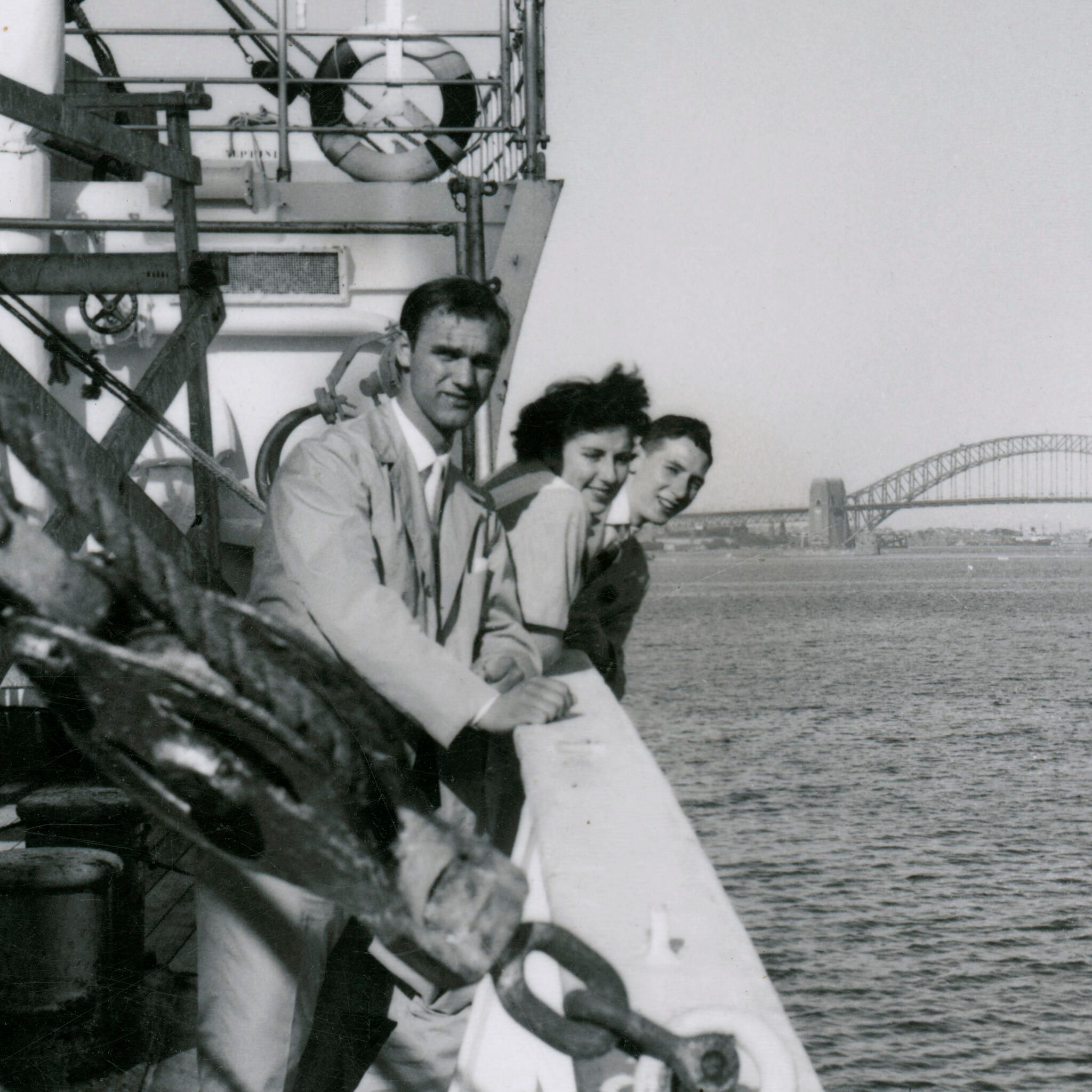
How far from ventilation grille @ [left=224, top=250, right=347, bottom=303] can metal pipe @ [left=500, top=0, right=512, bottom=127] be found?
1.12 m

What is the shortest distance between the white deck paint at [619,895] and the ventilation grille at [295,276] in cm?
321

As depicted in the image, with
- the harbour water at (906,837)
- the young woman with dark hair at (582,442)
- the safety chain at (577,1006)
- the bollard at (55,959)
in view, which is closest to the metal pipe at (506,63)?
the young woman with dark hair at (582,442)

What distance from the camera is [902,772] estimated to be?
26.3 m

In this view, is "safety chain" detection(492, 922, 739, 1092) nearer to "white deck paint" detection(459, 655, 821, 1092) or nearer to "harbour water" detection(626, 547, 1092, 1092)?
"white deck paint" detection(459, 655, 821, 1092)

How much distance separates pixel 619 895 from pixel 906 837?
21.1m

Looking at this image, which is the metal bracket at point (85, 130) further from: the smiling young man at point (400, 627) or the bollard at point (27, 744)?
the bollard at point (27, 744)

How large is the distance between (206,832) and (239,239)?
491cm

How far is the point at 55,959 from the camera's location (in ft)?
8.89

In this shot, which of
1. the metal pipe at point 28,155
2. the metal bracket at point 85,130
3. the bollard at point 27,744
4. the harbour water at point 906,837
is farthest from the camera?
the harbour water at point 906,837

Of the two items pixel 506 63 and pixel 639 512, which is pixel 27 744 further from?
pixel 506 63

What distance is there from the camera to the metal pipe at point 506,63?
565 centimetres

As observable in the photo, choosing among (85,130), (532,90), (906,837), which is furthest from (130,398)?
(906,837)

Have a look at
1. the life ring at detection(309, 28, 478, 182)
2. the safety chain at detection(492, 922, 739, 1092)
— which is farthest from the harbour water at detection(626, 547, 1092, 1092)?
the safety chain at detection(492, 922, 739, 1092)

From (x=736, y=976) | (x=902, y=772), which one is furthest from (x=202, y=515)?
(x=902, y=772)
